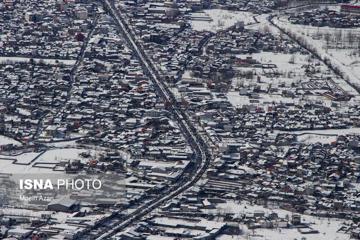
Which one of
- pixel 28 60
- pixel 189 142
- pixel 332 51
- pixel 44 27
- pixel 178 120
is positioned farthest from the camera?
pixel 44 27

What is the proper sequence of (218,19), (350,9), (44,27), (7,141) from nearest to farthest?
(7,141) → (44,27) → (218,19) → (350,9)

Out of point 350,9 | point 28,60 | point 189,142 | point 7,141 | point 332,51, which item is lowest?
point 350,9

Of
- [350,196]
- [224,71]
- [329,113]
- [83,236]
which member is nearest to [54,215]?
[83,236]

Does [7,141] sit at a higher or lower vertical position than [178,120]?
higher

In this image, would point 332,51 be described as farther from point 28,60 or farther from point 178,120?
point 178,120

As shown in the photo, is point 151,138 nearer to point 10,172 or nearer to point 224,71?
point 10,172

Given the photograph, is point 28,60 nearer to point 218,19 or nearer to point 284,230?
A: point 218,19

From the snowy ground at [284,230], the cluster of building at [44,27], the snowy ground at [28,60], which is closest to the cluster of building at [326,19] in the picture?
the cluster of building at [44,27]

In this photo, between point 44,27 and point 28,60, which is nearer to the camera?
point 28,60

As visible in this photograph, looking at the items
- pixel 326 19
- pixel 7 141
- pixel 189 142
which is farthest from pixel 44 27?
pixel 189 142
